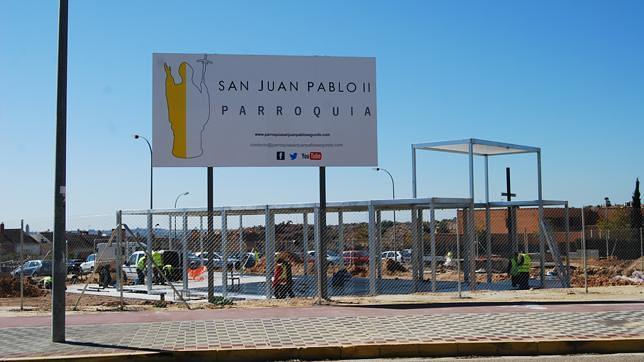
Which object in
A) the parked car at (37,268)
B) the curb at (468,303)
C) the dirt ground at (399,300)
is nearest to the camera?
the curb at (468,303)

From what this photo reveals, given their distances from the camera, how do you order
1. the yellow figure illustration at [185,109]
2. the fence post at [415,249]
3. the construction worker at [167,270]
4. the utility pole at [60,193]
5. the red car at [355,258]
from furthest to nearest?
the red car at [355,258] < the construction worker at [167,270] < the fence post at [415,249] < the yellow figure illustration at [185,109] < the utility pole at [60,193]

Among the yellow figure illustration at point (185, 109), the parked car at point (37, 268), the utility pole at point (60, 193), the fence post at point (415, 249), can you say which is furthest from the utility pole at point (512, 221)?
the parked car at point (37, 268)

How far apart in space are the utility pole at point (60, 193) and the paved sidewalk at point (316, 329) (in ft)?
1.41

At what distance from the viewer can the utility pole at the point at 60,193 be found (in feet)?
34.6

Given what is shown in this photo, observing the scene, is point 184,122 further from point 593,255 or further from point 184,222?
point 593,255

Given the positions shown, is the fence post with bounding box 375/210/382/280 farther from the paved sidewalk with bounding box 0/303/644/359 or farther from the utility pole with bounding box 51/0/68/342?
the utility pole with bounding box 51/0/68/342

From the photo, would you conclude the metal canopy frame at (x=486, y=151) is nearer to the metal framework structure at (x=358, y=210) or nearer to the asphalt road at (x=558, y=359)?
the metal framework structure at (x=358, y=210)

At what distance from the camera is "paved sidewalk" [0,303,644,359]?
1002 centimetres

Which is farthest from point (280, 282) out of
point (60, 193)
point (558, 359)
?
point (558, 359)

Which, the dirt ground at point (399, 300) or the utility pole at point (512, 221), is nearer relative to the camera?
the dirt ground at point (399, 300)

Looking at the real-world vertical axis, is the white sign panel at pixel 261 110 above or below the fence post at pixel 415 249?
above

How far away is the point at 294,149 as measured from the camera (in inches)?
653

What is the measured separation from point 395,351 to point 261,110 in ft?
26.7

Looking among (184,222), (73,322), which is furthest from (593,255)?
(73,322)
